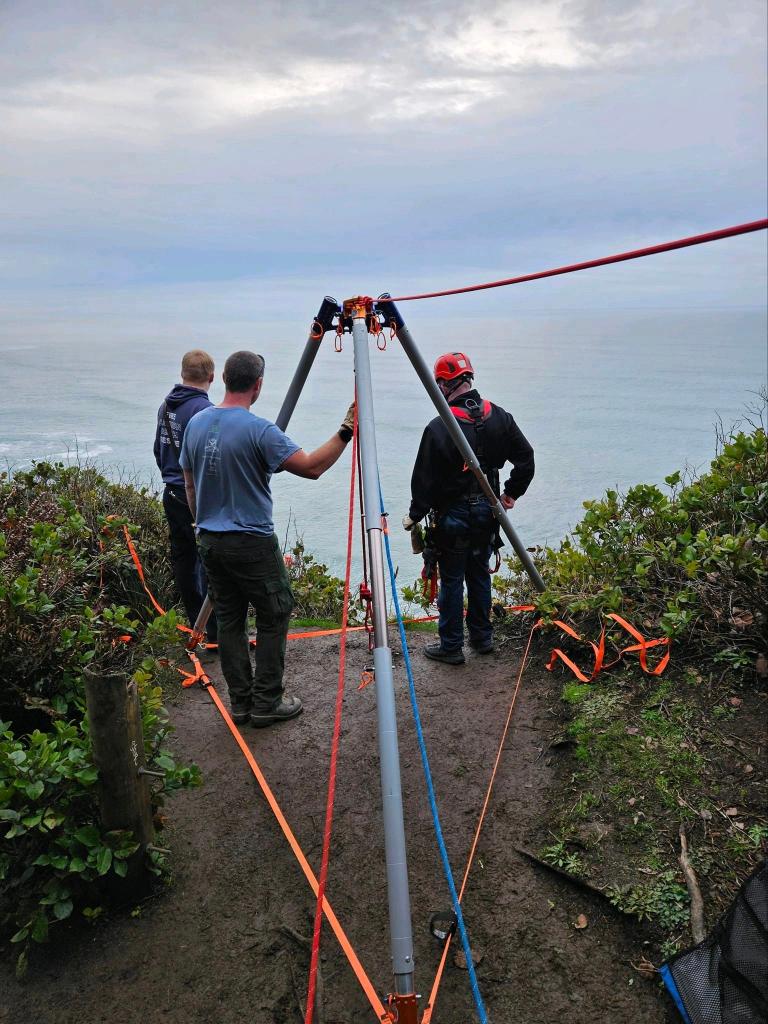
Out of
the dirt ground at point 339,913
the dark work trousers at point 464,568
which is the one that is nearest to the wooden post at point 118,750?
the dirt ground at point 339,913

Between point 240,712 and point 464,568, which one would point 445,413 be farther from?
point 240,712

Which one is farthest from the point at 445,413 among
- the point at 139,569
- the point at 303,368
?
the point at 139,569

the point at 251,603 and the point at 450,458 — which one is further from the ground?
the point at 450,458

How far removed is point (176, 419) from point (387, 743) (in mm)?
2997

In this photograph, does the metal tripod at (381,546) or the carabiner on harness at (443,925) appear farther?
the carabiner on harness at (443,925)

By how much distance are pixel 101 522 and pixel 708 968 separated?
202 inches

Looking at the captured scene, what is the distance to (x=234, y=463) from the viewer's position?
3799 mm

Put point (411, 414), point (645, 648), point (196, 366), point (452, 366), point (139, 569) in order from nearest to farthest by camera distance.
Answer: point (645, 648), point (452, 366), point (196, 366), point (139, 569), point (411, 414)

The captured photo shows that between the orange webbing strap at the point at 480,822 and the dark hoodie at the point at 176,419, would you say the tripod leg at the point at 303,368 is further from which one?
the orange webbing strap at the point at 480,822

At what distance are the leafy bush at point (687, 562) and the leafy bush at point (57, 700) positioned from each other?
272cm

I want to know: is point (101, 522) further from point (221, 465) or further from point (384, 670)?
point (384, 670)

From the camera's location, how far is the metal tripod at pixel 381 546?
2.24 meters

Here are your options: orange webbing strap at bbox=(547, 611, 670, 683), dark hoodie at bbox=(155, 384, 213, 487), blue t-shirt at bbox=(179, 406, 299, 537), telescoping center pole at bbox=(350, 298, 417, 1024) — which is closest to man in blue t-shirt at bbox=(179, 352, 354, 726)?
blue t-shirt at bbox=(179, 406, 299, 537)

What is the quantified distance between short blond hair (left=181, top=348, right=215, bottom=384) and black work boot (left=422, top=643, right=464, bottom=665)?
2.44m
